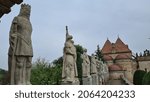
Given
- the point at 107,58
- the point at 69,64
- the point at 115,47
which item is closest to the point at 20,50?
the point at 69,64

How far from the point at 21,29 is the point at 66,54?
6.36m

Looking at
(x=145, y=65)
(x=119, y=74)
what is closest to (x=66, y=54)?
(x=119, y=74)

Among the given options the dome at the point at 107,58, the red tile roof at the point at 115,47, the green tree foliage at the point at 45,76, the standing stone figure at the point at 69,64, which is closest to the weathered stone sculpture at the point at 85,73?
the standing stone figure at the point at 69,64

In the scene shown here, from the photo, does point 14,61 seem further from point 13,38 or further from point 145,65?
point 145,65

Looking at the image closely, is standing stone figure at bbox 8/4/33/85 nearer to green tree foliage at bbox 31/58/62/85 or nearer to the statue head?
the statue head

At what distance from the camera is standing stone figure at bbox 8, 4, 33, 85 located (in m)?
9.18

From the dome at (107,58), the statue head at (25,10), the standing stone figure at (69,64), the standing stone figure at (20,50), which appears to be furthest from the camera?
the dome at (107,58)

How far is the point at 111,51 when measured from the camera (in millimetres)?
88562

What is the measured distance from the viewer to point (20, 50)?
30.5ft

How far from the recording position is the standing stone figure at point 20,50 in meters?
9.18

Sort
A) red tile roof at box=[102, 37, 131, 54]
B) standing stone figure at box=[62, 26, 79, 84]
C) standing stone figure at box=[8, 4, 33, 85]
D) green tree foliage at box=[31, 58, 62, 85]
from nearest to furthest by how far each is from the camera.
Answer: standing stone figure at box=[8, 4, 33, 85] < standing stone figure at box=[62, 26, 79, 84] < green tree foliage at box=[31, 58, 62, 85] < red tile roof at box=[102, 37, 131, 54]

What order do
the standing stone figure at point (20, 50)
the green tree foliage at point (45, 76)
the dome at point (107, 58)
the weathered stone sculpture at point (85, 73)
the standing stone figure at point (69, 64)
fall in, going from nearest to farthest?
the standing stone figure at point (20, 50), the standing stone figure at point (69, 64), the weathered stone sculpture at point (85, 73), the green tree foliage at point (45, 76), the dome at point (107, 58)

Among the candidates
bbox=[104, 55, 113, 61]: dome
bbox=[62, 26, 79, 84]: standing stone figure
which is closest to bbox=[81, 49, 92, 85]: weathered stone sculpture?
bbox=[62, 26, 79, 84]: standing stone figure

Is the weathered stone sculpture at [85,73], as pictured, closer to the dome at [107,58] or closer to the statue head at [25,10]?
the statue head at [25,10]
